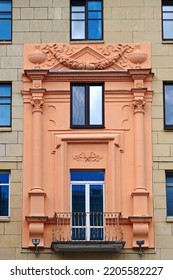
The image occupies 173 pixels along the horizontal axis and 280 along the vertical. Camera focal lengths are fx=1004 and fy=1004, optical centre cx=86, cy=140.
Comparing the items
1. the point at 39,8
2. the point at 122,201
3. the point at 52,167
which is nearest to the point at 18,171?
the point at 52,167

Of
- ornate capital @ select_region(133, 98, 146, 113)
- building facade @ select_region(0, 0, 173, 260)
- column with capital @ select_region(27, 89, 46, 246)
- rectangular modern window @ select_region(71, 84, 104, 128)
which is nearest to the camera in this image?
column with capital @ select_region(27, 89, 46, 246)

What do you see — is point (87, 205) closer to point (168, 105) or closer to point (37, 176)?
point (37, 176)

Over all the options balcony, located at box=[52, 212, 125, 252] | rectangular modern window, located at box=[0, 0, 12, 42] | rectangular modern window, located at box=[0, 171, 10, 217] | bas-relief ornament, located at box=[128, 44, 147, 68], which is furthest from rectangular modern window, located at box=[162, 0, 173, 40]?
rectangular modern window, located at box=[0, 171, 10, 217]

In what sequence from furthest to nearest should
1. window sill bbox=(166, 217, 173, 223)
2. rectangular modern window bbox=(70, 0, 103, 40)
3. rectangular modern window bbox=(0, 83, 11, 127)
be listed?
rectangular modern window bbox=(70, 0, 103, 40) → rectangular modern window bbox=(0, 83, 11, 127) → window sill bbox=(166, 217, 173, 223)

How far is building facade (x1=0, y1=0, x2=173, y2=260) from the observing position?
34750 mm

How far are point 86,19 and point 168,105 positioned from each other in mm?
4372

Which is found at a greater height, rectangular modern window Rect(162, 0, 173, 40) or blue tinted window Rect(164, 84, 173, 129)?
rectangular modern window Rect(162, 0, 173, 40)

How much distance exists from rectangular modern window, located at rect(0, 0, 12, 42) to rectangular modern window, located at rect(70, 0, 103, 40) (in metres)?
2.28

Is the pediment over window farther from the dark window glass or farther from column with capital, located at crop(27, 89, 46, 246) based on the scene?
the dark window glass

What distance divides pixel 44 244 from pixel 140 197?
3707 millimetres
